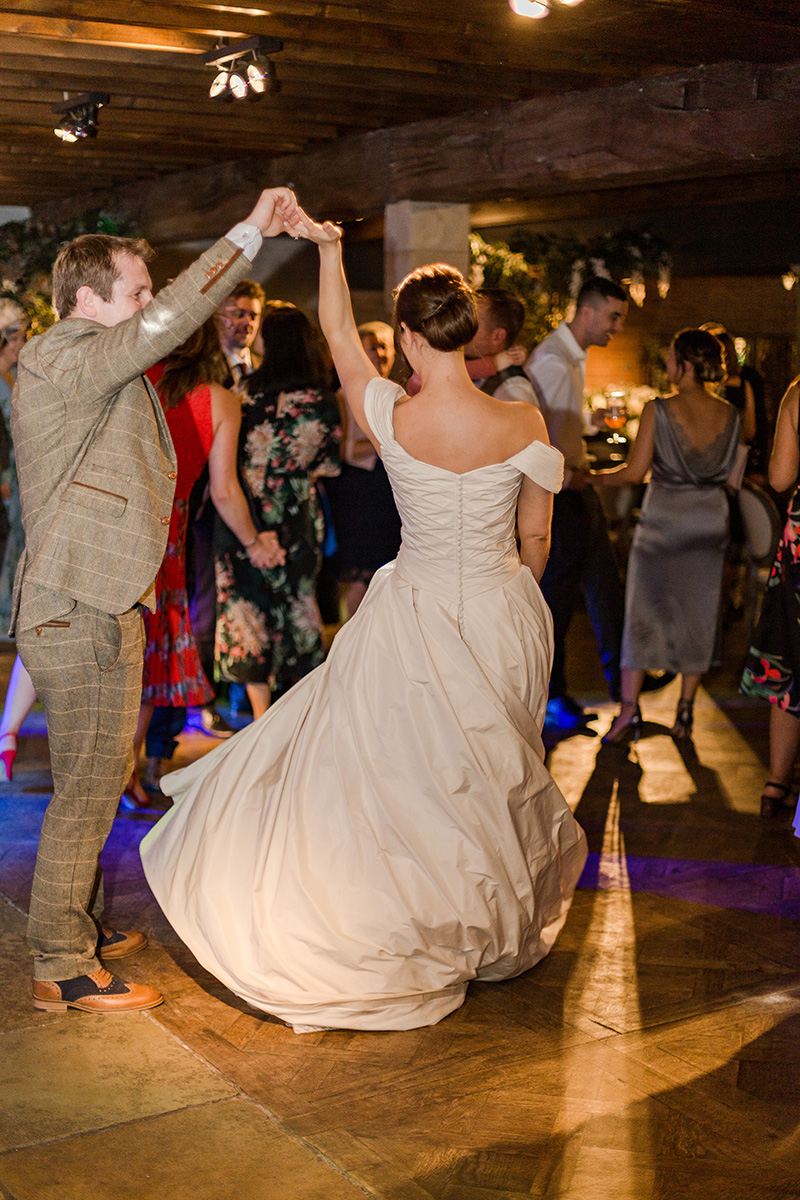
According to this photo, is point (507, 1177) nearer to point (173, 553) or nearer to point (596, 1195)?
point (596, 1195)

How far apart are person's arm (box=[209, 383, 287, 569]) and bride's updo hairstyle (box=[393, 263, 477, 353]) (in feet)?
4.41

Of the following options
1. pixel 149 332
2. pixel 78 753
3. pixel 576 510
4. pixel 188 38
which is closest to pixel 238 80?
pixel 188 38

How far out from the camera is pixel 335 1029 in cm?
273

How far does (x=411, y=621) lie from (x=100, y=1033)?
3.77ft

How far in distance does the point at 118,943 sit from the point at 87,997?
34cm

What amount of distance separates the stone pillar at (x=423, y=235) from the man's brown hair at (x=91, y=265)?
4222 mm

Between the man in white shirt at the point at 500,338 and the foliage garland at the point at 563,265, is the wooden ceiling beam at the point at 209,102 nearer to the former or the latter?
the man in white shirt at the point at 500,338

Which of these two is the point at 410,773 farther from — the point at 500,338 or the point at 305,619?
the point at 500,338

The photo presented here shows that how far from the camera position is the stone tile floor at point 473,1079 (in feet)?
7.00

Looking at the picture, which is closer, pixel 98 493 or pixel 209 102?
pixel 98 493

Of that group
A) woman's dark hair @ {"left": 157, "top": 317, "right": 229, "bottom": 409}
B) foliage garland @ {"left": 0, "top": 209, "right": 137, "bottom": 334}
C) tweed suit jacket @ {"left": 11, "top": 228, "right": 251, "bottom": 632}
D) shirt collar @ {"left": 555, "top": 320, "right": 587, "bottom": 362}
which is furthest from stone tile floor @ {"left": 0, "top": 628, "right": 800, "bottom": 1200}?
foliage garland @ {"left": 0, "top": 209, "right": 137, "bottom": 334}

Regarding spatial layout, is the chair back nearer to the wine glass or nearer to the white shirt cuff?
the wine glass

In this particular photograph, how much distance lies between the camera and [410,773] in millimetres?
2799

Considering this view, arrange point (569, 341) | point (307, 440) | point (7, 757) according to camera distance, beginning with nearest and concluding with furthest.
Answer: point (7, 757), point (307, 440), point (569, 341)
